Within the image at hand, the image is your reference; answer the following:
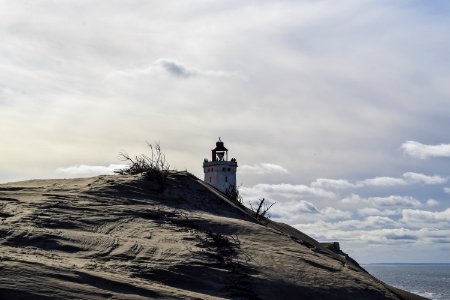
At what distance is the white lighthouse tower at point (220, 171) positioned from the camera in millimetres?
51219

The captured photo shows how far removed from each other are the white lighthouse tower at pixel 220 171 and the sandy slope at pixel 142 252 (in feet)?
134

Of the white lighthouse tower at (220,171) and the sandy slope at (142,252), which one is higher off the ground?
the white lighthouse tower at (220,171)

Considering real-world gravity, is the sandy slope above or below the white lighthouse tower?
below

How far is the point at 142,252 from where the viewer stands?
735 centimetres

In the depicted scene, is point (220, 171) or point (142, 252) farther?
point (220, 171)

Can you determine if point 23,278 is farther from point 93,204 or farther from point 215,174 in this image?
point 215,174

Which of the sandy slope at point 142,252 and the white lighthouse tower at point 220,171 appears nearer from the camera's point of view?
the sandy slope at point 142,252

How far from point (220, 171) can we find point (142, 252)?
44.4 m

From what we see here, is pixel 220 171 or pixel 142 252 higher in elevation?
pixel 220 171

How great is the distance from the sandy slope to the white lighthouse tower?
1610 inches

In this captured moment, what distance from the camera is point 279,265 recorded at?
7906mm

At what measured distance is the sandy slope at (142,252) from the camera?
6.16 meters

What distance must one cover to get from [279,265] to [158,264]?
5.27 feet

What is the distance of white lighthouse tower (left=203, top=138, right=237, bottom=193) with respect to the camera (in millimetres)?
51219
